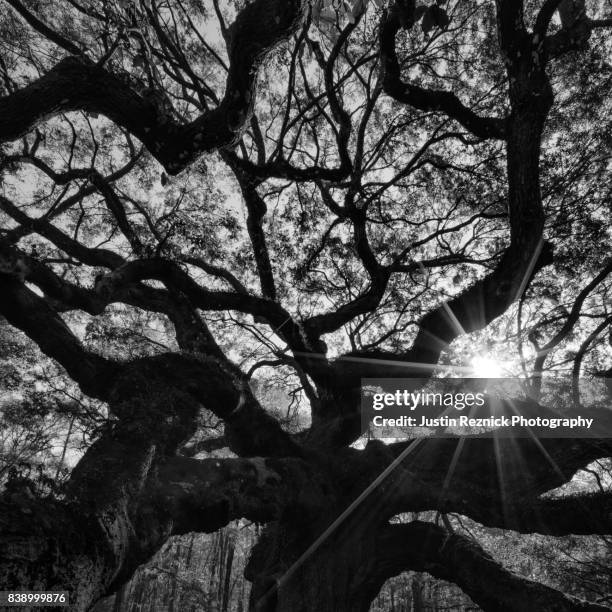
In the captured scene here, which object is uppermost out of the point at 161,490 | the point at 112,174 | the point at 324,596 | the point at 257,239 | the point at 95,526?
the point at 112,174

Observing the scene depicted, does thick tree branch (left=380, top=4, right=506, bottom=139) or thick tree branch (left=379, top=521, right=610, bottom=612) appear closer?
thick tree branch (left=379, top=521, right=610, bottom=612)

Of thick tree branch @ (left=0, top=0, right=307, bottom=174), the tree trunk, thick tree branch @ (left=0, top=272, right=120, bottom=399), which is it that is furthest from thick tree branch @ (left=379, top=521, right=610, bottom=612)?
thick tree branch @ (left=0, top=0, right=307, bottom=174)

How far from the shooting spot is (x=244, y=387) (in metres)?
4.95

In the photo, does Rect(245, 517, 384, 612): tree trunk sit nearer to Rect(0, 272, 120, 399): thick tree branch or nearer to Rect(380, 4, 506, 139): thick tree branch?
Rect(0, 272, 120, 399): thick tree branch

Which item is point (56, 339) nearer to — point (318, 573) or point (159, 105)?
point (159, 105)

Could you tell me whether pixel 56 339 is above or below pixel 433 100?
below

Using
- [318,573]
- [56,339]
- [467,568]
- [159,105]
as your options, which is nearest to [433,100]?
[159,105]

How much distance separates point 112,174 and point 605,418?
28.1ft

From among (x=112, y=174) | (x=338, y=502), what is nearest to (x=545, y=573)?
(x=338, y=502)

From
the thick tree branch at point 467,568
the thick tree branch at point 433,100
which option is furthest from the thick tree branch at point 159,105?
the thick tree branch at point 467,568

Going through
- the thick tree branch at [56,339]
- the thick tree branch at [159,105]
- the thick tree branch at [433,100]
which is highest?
the thick tree branch at [433,100]

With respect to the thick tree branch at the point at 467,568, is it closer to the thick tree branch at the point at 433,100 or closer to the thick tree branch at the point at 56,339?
the thick tree branch at the point at 56,339

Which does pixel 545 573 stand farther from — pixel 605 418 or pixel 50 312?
pixel 50 312

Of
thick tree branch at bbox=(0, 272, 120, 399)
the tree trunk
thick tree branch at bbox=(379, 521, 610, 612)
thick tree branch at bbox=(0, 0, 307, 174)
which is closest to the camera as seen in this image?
thick tree branch at bbox=(0, 0, 307, 174)
